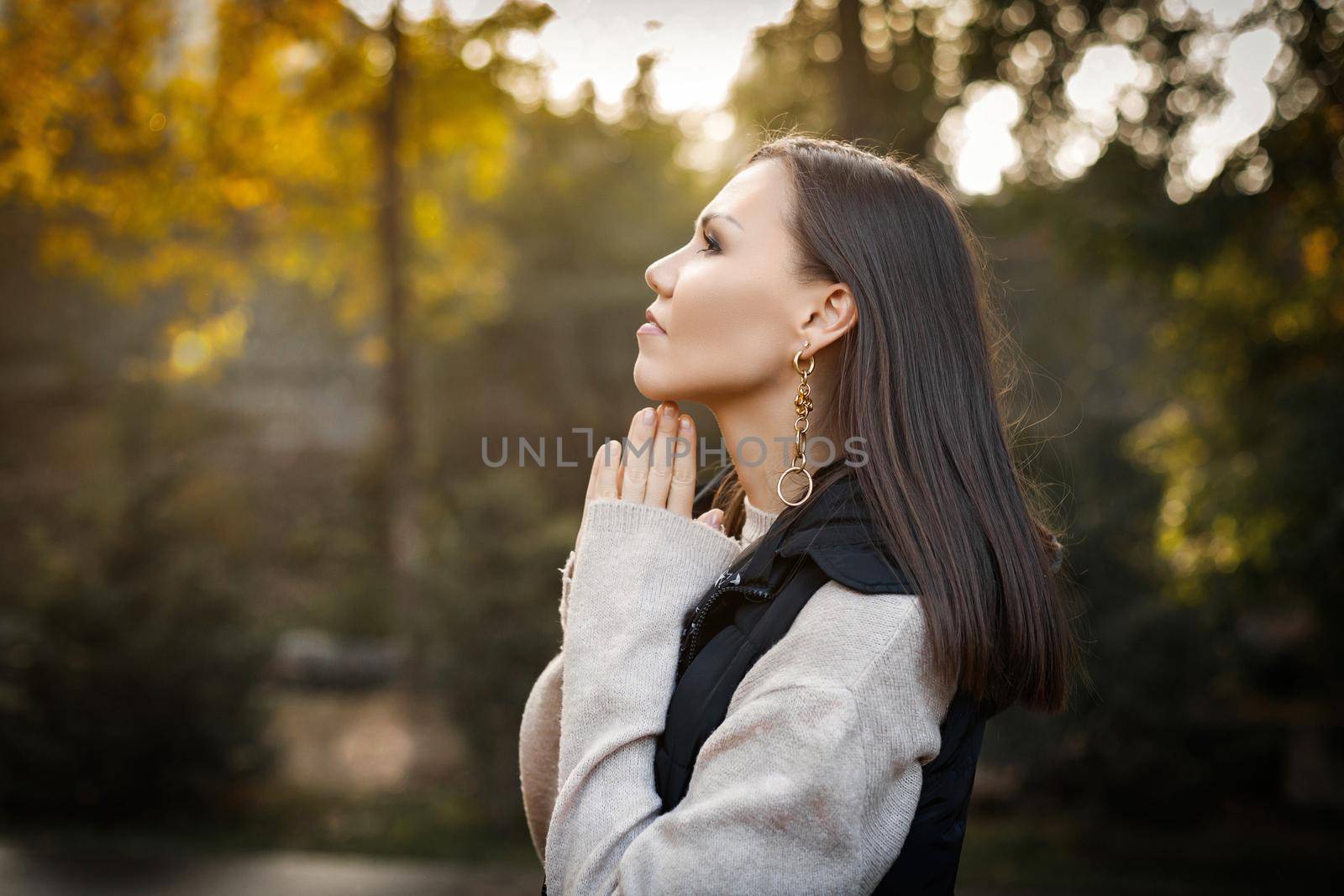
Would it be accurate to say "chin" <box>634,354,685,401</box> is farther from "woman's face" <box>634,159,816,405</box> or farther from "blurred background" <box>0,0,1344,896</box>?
"blurred background" <box>0,0,1344,896</box>

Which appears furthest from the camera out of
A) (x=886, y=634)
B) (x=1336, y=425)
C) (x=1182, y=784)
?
(x=1182, y=784)

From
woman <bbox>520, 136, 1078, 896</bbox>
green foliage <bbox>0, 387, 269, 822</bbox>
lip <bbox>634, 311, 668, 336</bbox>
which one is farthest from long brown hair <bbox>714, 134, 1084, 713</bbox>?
green foliage <bbox>0, 387, 269, 822</bbox>

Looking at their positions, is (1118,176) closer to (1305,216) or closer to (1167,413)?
(1305,216)

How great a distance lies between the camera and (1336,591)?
4.70 meters

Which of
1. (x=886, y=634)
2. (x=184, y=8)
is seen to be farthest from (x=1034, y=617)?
(x=184, y=8)

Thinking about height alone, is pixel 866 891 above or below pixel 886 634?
below

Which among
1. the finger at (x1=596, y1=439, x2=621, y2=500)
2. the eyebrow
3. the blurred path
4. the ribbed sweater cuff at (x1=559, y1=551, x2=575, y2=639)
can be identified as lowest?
the blurred path

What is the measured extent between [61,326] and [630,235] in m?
7.46

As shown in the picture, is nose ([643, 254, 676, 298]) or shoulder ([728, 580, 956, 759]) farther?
nose ([643, 254, 676, 298])

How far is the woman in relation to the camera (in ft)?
4.29

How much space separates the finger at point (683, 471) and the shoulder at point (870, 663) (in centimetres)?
29

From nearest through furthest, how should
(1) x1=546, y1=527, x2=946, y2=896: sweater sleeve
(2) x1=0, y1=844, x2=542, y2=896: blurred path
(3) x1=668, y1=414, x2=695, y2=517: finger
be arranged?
1. (1) x1=546, y1=527, x2=946, y2=896: sweater sleeve
2. (3) x1=668, y1=414, x2=695, y2=517: finger
3. (2) x1=0, y1=844, x2=542, y2=896: blurred path

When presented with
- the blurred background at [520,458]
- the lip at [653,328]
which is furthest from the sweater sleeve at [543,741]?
the blurred background at [520,458]

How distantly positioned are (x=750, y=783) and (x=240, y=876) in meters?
3.81
